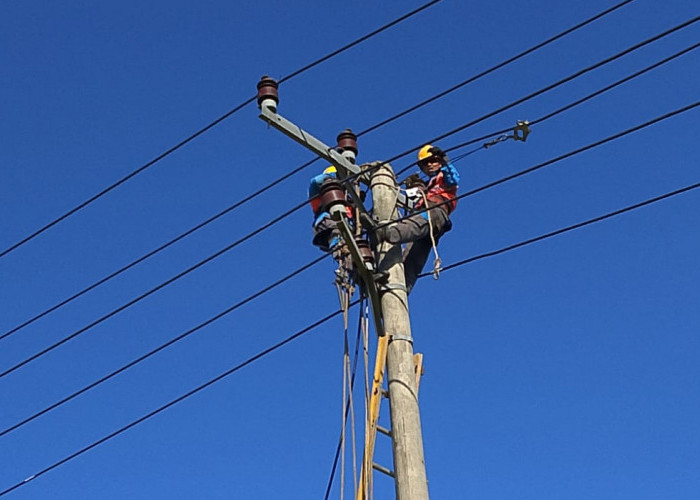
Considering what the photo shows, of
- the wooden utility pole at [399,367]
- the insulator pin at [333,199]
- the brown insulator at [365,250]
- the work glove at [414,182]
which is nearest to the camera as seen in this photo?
the wooden utility pole at [399,367]

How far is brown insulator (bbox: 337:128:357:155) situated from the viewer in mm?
7441

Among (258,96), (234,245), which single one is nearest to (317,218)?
(234,245)

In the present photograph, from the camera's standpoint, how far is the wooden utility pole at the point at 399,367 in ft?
20.1

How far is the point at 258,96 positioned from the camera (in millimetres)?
7266

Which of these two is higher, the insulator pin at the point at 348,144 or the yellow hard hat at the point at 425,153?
the yellow hard hat at the point at 425,153

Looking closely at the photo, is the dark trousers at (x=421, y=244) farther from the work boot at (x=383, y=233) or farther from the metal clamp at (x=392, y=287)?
the metal clamp at (x=392, y=287)

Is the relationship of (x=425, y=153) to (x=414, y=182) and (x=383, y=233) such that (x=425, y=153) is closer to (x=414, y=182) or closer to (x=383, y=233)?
(x=414, y=182)

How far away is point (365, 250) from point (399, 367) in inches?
34.3

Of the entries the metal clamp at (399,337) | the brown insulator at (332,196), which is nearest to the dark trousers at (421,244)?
the brown insulator at (332,196)

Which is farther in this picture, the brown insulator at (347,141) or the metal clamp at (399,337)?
the brown insulator at (347,141)

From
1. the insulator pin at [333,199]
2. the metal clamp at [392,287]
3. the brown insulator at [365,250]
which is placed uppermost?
the insulator pin at [333,199]

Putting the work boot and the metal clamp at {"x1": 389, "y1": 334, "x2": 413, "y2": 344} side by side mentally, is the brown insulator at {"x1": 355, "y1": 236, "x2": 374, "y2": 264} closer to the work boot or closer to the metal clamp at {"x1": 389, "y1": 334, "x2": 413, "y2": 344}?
the work boot

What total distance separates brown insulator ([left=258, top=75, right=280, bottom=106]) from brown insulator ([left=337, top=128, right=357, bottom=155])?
1.80 feet

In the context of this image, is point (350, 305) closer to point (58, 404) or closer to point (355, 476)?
point (355, 476)
